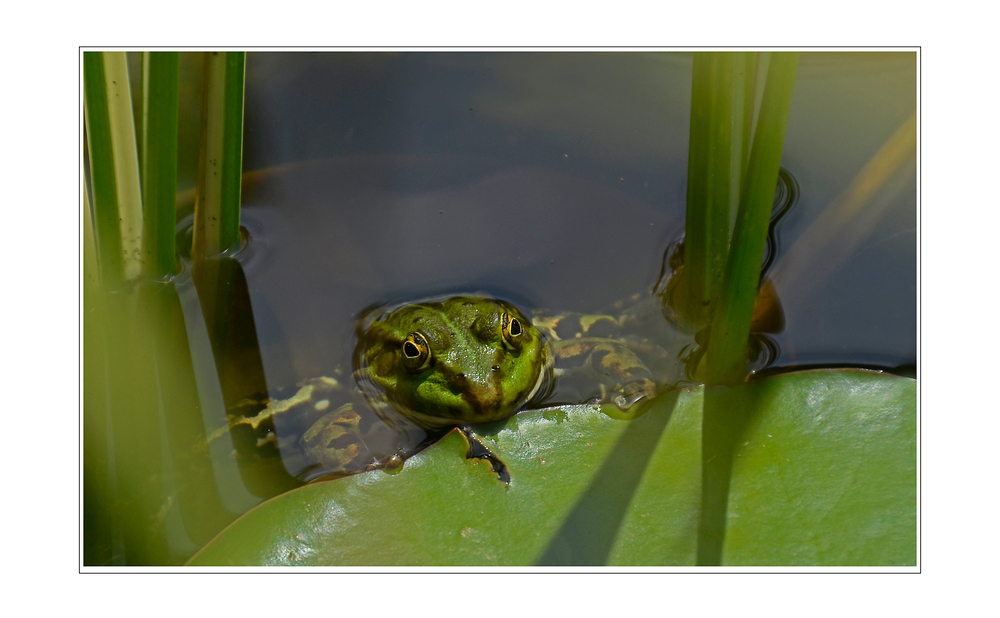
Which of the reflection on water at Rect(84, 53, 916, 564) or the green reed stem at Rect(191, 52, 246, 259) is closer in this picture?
the green reed stem at Rect(191, 52, 246, 259)

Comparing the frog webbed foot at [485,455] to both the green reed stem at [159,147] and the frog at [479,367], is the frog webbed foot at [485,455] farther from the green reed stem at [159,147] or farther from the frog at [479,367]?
the green reed stem at [159,147]

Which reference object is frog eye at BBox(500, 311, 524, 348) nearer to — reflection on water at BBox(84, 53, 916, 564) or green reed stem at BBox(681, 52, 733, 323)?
reflection on water at BBox(84, 53, 916, 564)

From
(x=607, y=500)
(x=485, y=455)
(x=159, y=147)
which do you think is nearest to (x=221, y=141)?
(x=159, y=147)

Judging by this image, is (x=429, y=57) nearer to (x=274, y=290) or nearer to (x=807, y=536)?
(x=274, y=290)

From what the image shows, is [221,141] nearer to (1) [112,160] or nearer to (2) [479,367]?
(1) [112,160]

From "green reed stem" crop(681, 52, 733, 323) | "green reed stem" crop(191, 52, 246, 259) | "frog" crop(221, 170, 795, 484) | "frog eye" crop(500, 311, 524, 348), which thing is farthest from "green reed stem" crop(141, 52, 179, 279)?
"green reed stem" crop(681, 52, 733, 323)

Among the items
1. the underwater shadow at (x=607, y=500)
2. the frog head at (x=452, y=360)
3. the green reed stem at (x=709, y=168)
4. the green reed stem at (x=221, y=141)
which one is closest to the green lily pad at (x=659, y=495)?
the underwater shadow at (x=607, y=500)
